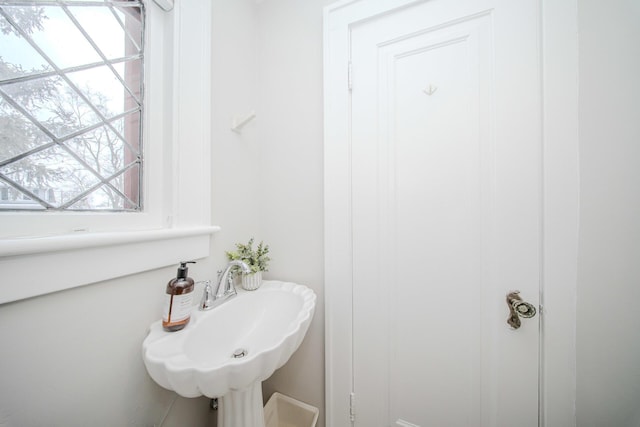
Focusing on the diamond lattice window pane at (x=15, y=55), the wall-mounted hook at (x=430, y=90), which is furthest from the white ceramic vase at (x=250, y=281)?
the wall-mounted hook at (x=430, y=90)

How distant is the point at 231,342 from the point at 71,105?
0.92 meters

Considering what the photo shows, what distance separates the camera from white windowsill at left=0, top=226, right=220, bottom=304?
0.44 metres

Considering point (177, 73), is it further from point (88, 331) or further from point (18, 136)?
point (88, 331)


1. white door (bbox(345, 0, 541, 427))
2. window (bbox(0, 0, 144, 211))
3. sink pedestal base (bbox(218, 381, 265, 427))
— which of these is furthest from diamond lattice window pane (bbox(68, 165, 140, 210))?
white door (bbox(345, 0, 541, 427))

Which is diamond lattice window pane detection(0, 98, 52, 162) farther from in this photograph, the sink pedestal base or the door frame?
the door frame

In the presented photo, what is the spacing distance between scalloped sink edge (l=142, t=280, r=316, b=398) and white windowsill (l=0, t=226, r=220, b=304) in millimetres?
218

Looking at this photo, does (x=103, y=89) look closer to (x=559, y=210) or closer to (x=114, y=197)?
(x=114, y=197)

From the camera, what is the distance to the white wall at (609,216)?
613mm

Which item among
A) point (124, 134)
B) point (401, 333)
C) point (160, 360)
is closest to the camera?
point (160, 360)

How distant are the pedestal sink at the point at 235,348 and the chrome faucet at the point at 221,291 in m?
0.03

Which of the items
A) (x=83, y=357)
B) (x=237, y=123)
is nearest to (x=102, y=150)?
(x=237, y=123)

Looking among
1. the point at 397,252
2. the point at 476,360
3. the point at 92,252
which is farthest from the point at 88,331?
the point at 476,360

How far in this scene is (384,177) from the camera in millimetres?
885

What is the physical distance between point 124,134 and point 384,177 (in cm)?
98
